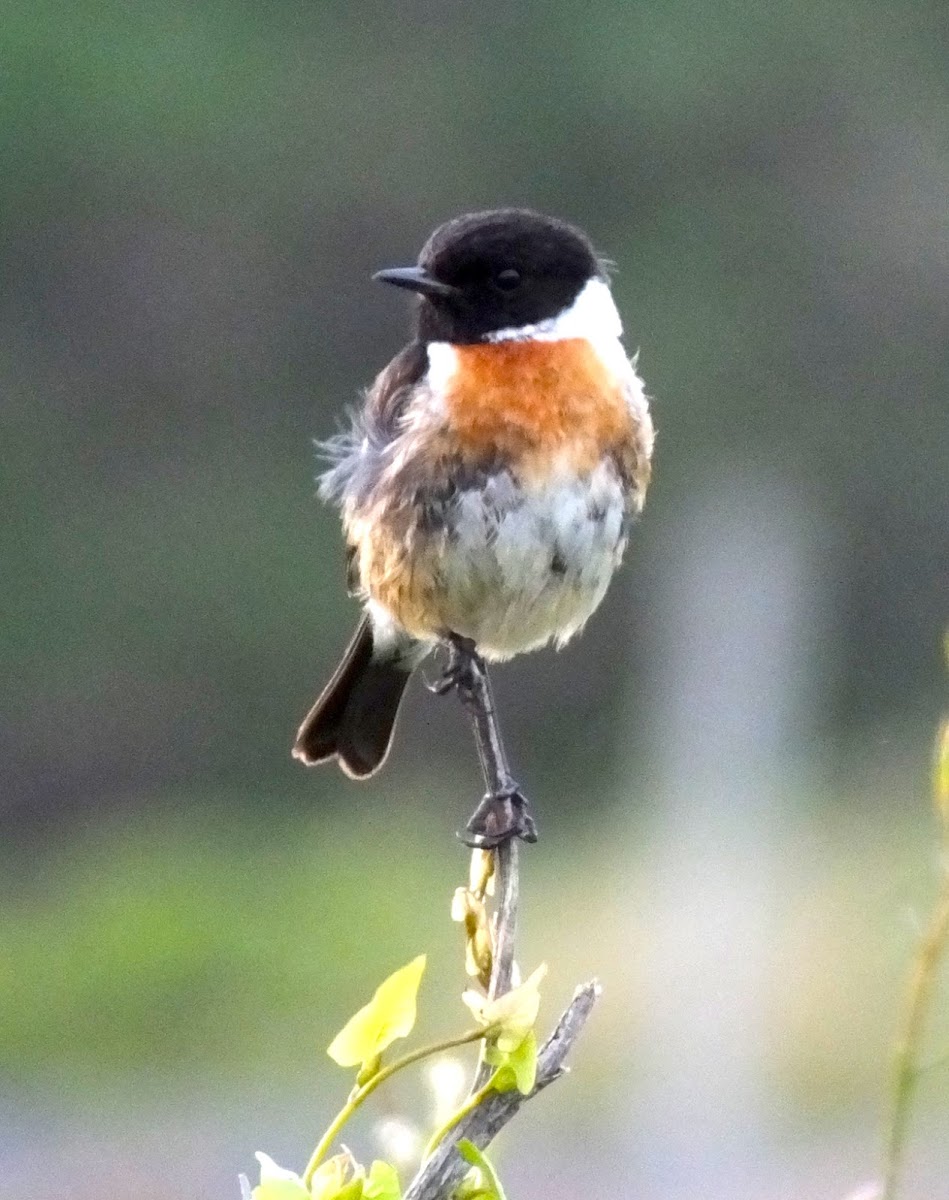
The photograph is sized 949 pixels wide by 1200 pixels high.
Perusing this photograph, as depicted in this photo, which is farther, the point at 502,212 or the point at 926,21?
the point at 926,21

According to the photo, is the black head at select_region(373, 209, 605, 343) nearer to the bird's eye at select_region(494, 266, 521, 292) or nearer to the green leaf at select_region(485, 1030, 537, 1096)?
the bird's eye at select_region(494, 266, 521, 292)

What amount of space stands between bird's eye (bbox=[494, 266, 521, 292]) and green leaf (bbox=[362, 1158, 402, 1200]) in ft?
Answer: 8.59

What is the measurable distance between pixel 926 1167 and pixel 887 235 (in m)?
10.9

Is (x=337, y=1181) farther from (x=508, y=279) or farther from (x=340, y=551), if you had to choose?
(x=340, y=551)

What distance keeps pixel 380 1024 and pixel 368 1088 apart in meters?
0.05

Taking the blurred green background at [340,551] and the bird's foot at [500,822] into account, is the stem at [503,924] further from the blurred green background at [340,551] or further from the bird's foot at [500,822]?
the blurred green background at [340,551]

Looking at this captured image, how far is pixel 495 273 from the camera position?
3887 millimetres

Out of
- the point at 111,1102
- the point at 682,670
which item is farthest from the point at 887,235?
the point at 111,1102

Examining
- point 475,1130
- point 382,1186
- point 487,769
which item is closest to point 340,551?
point 487,769

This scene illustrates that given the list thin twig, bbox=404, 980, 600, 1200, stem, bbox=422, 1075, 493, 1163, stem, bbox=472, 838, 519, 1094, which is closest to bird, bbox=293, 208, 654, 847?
stem, bbox=472, 838, 519, 1094

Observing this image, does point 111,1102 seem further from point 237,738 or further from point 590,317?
point 590,317

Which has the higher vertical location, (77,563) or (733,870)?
(77,563)

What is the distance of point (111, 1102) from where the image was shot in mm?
11547

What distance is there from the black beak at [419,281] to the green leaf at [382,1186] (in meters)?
2.50
